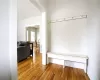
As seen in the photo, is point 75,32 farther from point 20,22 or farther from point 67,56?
point 20,22

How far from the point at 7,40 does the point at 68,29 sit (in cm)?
268

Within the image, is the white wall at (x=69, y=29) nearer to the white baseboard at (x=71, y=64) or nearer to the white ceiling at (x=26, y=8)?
the white baseboard at (x=71, y=64)

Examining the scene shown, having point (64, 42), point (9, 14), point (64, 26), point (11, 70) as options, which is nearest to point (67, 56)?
point (64, 42)

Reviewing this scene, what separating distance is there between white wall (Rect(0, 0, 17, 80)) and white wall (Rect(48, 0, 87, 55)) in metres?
2.58

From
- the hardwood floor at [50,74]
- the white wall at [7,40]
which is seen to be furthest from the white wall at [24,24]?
the white wall at [7,40]

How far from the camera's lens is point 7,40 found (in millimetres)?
863

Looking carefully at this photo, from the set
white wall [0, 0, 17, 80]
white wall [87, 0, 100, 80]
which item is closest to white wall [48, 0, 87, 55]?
Answer: white wall [87, 0, 100, 80]

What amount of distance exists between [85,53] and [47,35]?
5.77ft

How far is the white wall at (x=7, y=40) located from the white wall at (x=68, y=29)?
2.58 m

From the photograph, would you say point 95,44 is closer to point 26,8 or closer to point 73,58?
point 73,58

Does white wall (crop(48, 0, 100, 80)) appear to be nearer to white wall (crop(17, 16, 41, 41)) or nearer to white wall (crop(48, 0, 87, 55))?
white wall (crop(48, 0, 87, 55))

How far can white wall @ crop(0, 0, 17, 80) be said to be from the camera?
0.81 meters

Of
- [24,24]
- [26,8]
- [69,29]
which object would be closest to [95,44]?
[69,29]

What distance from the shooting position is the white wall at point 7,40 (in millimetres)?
811
